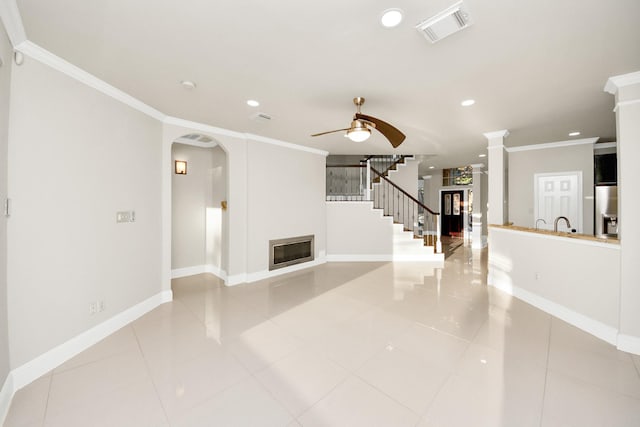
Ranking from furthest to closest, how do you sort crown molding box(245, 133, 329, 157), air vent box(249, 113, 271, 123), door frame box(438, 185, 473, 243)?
Answer: door frame box(438, 185, 473, 243), crown molding box(245, 133, 329, 157), air vent box(249, 113, 271, 123)

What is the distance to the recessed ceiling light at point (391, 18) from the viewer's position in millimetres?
1706

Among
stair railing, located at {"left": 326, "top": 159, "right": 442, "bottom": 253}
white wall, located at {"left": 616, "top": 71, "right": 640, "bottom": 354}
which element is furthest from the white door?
white wall, located at {"left": 616, "top": 71, "right": 640, "bottom": 354}

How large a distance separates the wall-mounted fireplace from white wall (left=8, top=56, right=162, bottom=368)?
2334mm

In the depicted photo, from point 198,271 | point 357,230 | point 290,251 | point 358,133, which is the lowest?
point 198,271

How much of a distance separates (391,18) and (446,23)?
1.37 ft

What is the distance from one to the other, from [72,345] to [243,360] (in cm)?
172

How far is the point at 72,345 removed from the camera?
2.44 metres

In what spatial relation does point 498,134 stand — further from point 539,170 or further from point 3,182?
point 3,182

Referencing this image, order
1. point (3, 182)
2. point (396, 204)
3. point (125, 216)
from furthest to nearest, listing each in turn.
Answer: point (396, 204), point (125, 216), point (3, 182)

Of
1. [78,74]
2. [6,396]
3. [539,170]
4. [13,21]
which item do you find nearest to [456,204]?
[539,170]

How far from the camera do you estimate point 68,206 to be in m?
2.43

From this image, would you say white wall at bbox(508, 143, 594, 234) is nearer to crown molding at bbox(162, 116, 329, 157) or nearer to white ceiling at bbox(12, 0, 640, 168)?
white ceiling at bbox(12, 0, 640, 168)

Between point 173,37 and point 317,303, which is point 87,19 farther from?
point 317,303

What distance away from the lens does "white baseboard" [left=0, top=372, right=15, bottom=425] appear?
5.68 ft
